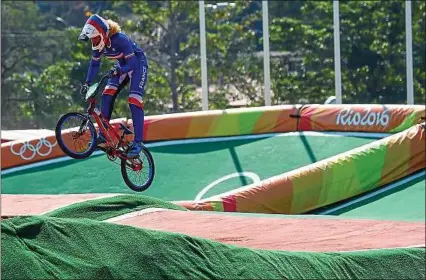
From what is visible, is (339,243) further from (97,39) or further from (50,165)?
(50,165)

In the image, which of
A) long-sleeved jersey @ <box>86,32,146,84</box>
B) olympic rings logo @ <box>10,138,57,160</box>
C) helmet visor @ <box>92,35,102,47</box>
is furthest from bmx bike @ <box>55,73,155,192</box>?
olympic rings logo @ <box>10,138,57,160</box>

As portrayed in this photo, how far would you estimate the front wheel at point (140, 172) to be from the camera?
7.29 m

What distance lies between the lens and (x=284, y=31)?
23.8 metres

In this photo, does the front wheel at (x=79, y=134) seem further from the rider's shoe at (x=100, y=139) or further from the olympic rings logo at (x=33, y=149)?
the olympic rings logo at (x=33, y=149)

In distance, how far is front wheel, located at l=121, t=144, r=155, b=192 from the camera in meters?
7.29

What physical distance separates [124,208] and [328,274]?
2304 mm

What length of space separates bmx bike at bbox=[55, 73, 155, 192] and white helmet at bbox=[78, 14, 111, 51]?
27 cm

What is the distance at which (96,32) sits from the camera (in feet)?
21.5

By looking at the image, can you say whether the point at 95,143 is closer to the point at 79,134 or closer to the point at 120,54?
the point at 79,134

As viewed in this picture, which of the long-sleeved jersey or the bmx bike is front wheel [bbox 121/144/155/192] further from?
the long-sleeved jersey

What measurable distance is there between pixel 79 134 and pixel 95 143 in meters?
0.15

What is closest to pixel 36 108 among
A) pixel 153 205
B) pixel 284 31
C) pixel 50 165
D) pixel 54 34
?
pixel 50 165

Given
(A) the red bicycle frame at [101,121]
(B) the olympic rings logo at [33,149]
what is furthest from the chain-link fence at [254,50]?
(A) the red bicycle frame at [101,121]

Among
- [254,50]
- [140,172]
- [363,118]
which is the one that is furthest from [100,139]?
[254,50]
